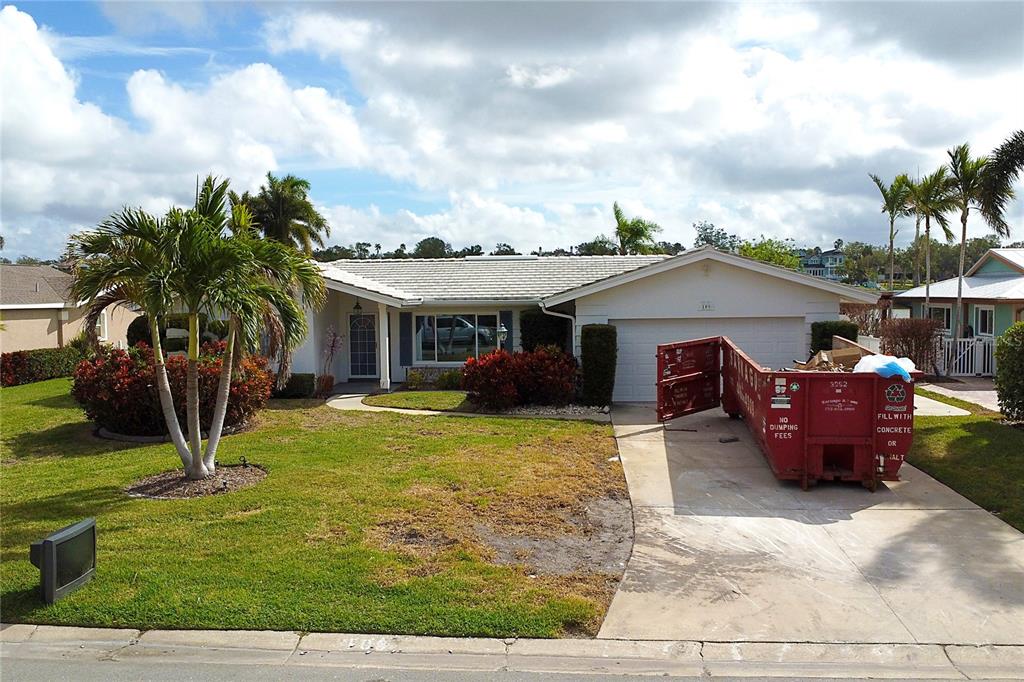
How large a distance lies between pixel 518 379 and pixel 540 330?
3332 mm

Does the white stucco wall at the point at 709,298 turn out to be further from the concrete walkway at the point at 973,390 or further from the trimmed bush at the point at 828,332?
the concrete walkway at the point at 973,390

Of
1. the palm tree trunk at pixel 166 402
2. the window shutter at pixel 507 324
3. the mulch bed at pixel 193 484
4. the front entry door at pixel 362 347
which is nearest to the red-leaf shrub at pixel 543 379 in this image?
the window shutter at pixel 507 324

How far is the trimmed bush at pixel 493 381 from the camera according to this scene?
1594 cm

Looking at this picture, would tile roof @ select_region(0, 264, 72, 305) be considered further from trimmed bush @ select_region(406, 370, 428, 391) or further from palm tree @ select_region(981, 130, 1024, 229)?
palm tree @ select_region(981, 130, 1024, 229)

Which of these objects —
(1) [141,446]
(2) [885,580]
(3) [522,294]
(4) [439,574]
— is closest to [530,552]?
(4) [439,574]

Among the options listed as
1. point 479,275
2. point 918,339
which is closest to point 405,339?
point 479,275

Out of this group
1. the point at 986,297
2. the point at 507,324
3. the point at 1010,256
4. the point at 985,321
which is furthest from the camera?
the point at 1010,256

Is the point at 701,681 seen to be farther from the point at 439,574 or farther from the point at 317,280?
the point at 317,280

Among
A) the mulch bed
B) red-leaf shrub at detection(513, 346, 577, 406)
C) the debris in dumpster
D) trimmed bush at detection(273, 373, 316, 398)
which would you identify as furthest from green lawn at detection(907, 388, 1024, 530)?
trimmed bush at detection(273, 373, 316, 398)

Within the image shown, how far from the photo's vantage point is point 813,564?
281 inches

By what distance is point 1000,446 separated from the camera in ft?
38.6

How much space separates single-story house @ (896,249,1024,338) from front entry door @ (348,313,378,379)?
647 inches

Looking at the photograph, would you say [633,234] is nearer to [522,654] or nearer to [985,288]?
[985,288]

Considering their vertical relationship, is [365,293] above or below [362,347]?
above
